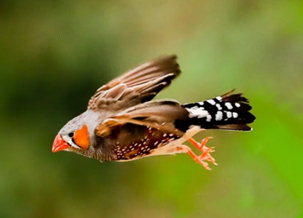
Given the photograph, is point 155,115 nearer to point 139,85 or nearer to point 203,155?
point 139,85

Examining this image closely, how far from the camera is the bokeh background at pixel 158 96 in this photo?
3.04ft

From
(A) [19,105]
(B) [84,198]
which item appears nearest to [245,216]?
(B) [84,198]

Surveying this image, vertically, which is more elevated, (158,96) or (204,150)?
(158,96)

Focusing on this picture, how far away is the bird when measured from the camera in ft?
2.35

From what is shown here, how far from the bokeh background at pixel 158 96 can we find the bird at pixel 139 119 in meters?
0.14

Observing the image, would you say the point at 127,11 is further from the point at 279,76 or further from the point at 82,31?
the point at 279,76

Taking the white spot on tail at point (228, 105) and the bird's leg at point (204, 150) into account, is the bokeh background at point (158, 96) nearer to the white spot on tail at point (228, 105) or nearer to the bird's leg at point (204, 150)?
the bird's leg at point (204, 150)

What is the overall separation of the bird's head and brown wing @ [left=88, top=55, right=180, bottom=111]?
0.06m

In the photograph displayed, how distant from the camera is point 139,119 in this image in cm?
67

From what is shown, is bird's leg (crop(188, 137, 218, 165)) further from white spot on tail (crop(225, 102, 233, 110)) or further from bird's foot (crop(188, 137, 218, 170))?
white spot on tail (crop(225, 102, 233, 110))

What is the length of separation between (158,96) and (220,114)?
241 millimetres

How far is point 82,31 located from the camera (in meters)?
1.05

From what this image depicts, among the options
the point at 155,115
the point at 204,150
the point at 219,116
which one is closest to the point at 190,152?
the point at 204,150

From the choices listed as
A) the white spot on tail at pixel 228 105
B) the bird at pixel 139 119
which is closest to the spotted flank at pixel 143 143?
the bird at pixel 139 119
